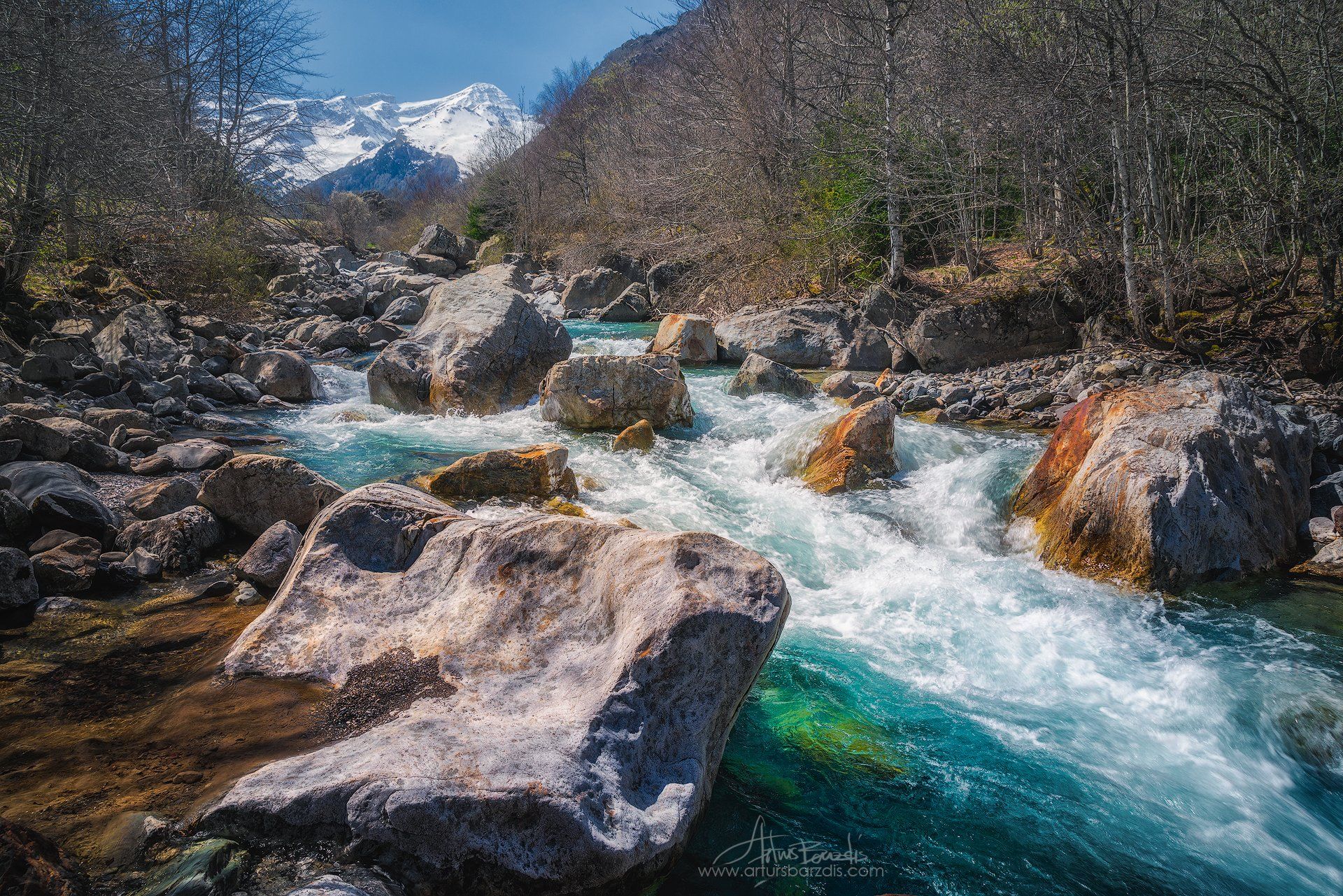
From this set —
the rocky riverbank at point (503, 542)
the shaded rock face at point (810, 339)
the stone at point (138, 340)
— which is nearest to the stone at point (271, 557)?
the rocky riverbank at point (503, 542)

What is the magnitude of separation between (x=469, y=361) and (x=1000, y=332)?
26.9 feet

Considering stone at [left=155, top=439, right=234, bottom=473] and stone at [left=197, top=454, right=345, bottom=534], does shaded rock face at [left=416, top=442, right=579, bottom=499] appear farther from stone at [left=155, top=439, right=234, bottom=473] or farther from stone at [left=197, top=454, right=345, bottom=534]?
stone at [left=155, top=439, right=234, bottom=473]

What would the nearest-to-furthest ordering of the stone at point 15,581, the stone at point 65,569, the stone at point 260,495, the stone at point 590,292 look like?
the stone at point 15,581
the stone at point 65,569
the stone at point 260,495
the stone at point 590,292

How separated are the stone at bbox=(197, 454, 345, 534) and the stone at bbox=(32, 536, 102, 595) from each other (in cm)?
84

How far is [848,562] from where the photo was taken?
18.2 feet

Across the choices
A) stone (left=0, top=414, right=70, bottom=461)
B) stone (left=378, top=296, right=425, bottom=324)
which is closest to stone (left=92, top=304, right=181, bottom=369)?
stone (left=0, top=414, right=70, bottom=461)

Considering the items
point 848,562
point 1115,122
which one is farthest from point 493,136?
point 848,562

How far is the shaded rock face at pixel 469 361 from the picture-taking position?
9.66 metres

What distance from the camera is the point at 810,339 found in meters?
12.7

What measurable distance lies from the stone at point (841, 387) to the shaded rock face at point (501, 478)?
522 cm

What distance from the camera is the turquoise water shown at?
2711 millimetres

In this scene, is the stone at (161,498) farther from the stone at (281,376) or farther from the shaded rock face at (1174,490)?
the shaded rock face at (1174,490)

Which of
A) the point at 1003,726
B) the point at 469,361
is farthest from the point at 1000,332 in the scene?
the point at 1003,726

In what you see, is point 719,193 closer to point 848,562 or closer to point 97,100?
point 97,100
